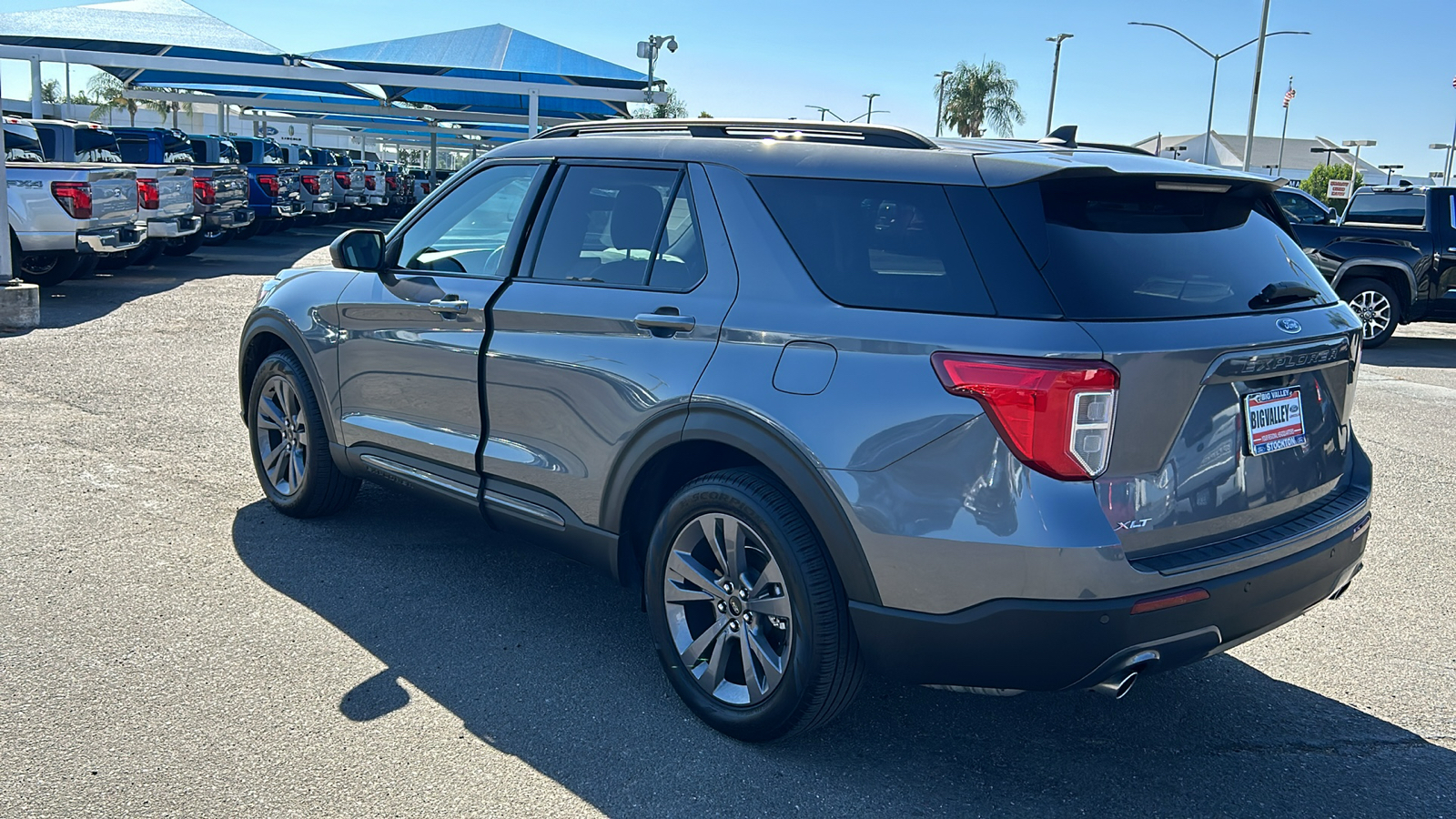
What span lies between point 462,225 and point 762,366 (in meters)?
1.94

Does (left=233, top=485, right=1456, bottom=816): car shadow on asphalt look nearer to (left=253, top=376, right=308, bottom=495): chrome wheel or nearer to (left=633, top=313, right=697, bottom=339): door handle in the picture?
(left=253, top=376, right=308, bottom=495): chrome wheel

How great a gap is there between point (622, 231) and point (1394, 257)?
12.3 meters

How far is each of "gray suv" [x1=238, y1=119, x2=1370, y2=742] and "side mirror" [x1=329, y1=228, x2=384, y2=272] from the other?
908 mm

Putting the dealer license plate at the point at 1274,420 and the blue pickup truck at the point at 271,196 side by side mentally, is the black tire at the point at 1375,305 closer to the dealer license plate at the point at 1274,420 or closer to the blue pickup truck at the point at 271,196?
the dealer license plate at the point at 1274,420

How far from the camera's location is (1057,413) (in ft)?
9.47

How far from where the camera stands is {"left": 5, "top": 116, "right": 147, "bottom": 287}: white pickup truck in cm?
1240

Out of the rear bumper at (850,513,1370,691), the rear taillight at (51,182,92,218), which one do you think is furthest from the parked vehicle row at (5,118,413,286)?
the rear bumper at (850,513,1370,691)

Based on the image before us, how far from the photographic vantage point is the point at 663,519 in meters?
3.72

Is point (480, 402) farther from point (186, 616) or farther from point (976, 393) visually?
point (976, 393)

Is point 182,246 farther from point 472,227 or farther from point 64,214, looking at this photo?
point 472,227

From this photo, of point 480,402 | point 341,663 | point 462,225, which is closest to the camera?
point 341,663

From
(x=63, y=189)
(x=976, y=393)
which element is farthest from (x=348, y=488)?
(x=63, y=189)

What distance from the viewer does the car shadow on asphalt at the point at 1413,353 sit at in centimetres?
1293

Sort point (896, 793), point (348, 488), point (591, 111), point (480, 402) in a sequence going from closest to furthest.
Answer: point (896, 793), point (480, 402), point (348, 488), point (591, 111)
